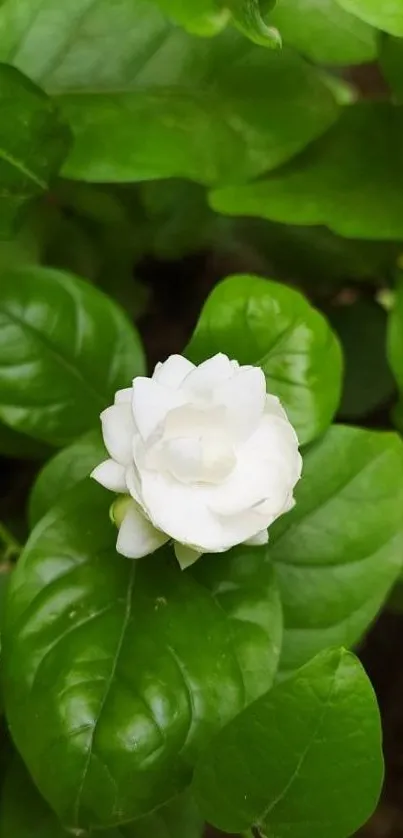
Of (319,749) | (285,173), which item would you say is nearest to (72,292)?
(285,173)

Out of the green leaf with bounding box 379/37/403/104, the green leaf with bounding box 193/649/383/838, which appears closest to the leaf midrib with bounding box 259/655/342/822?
the green leaf with bounding box 193/649/383/838

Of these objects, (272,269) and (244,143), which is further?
(272,269)

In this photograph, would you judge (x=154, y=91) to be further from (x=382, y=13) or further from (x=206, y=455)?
(x=206, y=455)

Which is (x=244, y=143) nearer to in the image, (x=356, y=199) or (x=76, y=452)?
(x=356, y=199)

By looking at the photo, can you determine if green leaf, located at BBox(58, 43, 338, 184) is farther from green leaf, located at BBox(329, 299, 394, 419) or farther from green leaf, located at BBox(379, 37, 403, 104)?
green leaf, located at BBox(329, 299, 394, 419)

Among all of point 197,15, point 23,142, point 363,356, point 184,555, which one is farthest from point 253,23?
point 363,356
